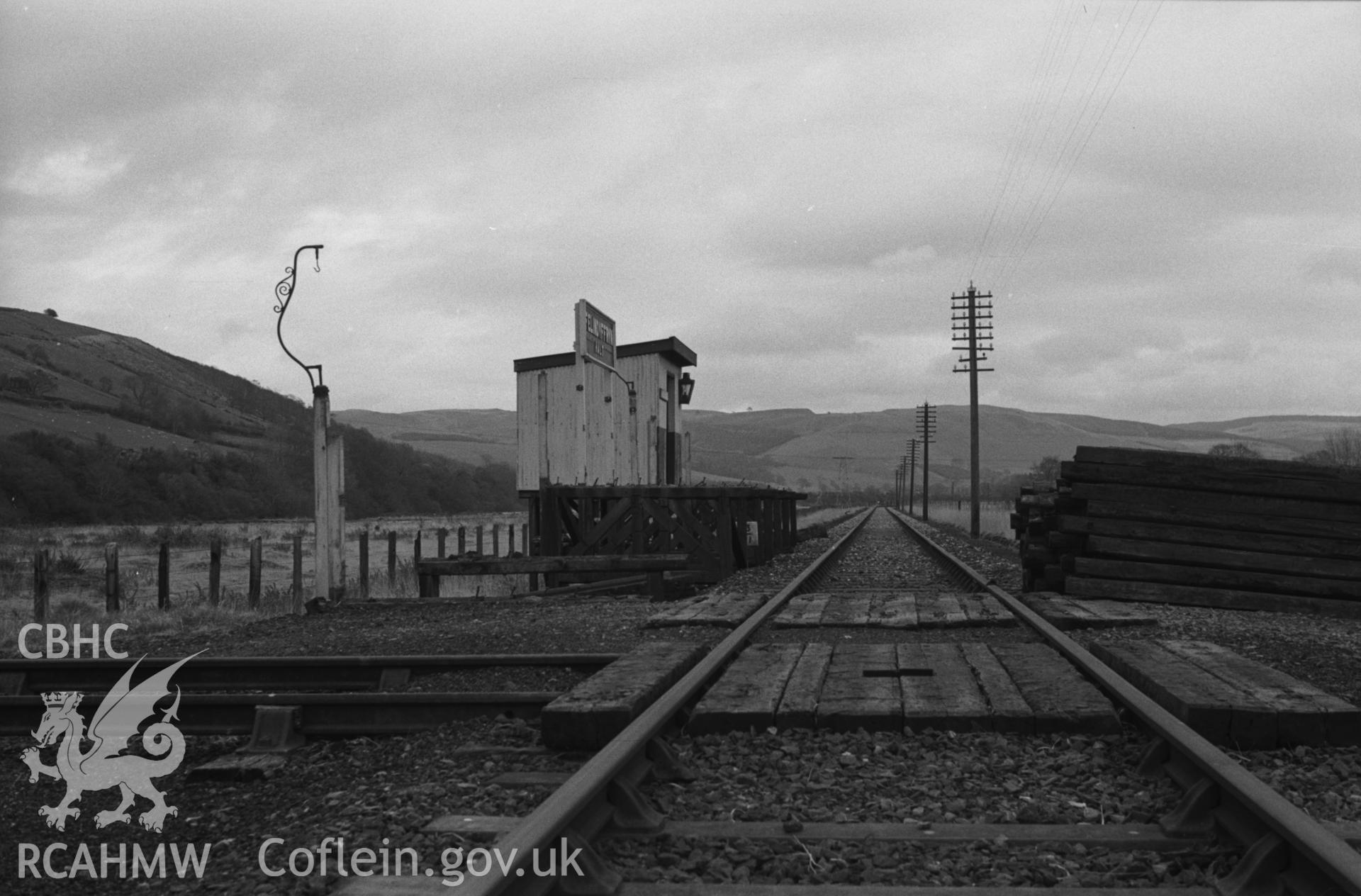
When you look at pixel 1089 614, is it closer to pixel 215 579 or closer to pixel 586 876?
pixel 586 876

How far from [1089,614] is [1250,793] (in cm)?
521

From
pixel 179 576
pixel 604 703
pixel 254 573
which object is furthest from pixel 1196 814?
pixel 179 576

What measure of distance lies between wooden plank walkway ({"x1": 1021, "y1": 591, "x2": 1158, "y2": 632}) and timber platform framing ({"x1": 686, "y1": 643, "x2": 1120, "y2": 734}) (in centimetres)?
175

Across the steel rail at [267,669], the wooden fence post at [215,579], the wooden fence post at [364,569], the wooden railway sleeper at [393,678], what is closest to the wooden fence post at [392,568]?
the wooden fence post at [364,569]

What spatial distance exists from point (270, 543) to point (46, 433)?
18610mm

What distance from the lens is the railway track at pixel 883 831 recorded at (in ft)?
9.14

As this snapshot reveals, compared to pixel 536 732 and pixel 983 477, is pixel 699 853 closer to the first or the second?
pixel 536 732

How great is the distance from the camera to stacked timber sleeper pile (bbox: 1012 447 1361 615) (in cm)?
973

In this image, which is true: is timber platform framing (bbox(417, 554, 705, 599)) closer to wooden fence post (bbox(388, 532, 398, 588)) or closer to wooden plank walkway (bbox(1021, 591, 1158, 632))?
wooden plank walkway (bbox(1021, 591, 1158, 632))

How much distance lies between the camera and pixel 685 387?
91.3 ft

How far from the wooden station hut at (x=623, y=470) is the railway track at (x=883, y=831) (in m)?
8.35

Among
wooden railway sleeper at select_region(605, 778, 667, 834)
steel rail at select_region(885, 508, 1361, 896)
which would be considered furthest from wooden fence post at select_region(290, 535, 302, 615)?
steel rail at select_region(885, 508, 1361, 896)

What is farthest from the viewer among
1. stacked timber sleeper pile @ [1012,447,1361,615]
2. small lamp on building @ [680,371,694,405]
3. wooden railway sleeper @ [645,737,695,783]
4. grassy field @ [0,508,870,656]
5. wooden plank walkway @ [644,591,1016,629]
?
small lamp on building @ [680,371,694,405]

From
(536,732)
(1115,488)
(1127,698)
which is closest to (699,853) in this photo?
(536,732)
